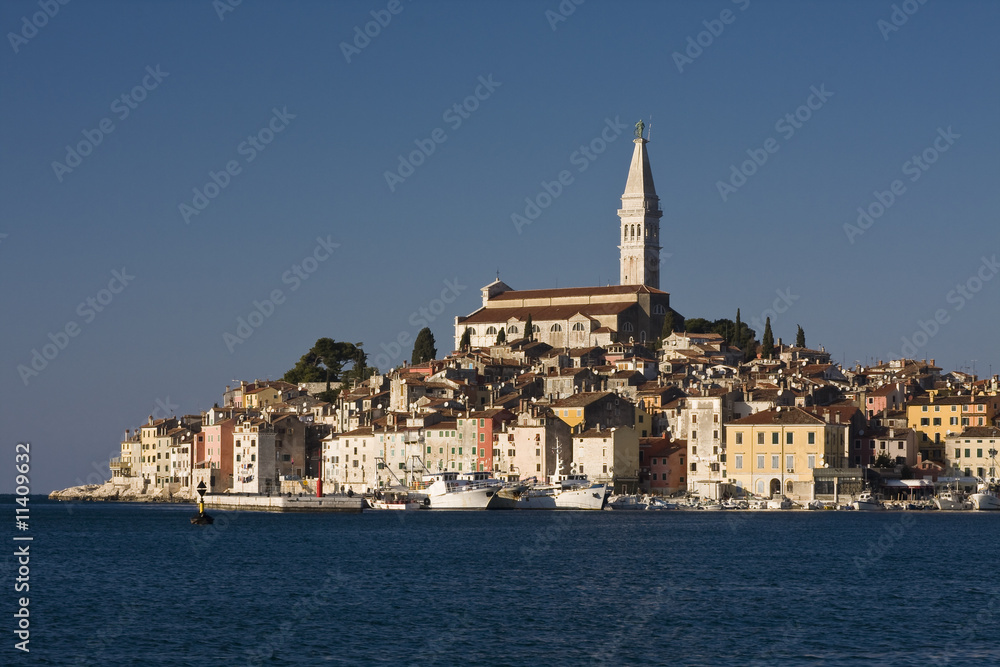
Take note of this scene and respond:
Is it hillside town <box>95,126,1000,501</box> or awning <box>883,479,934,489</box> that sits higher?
hillside town <box>95,126,1000,501</box>

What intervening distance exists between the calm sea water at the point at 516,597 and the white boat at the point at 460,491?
Result: 2108cm

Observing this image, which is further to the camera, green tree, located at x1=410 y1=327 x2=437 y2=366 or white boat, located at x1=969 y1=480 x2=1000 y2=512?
green tree, located at x1=410 y1=327 x2=437 y2=366

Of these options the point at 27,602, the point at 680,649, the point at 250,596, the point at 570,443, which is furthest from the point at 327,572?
the point at 570,443

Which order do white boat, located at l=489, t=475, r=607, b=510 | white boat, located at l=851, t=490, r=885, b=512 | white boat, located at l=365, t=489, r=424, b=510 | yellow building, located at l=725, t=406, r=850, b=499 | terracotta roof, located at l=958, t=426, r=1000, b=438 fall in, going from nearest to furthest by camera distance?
white boat, located at l=851, t=490, r=885, b=512, yellow building, located at l=725, t=406, r=850, b=499, white boat, located at l=489, t=475, r=607, b=510, terracotta roof, located at l=958, t=426, r=1000, b=438, white boat, located at l=365, t=489, r=424, b=510

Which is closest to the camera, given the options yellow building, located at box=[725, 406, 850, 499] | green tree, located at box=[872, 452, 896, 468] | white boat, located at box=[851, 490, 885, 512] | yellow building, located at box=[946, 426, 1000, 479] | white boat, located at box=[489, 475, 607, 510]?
white boat, located at box=[851, 490, 885, 512]

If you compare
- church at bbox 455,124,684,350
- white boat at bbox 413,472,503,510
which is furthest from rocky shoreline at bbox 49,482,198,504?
church at bbox 455,124,684,350

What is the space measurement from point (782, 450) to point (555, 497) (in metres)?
12.1

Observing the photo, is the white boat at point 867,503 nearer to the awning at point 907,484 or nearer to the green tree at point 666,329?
the awning at point 907,484

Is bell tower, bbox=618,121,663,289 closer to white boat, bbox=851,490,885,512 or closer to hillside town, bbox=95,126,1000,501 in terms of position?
hillside town, bbox=95,126,1000,501

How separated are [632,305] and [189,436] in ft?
126

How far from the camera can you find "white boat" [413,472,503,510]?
272ft

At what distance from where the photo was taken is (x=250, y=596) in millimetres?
35906

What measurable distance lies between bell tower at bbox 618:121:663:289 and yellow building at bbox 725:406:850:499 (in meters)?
58.9

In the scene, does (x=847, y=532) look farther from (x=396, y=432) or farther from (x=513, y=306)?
(x=513, y=306)
